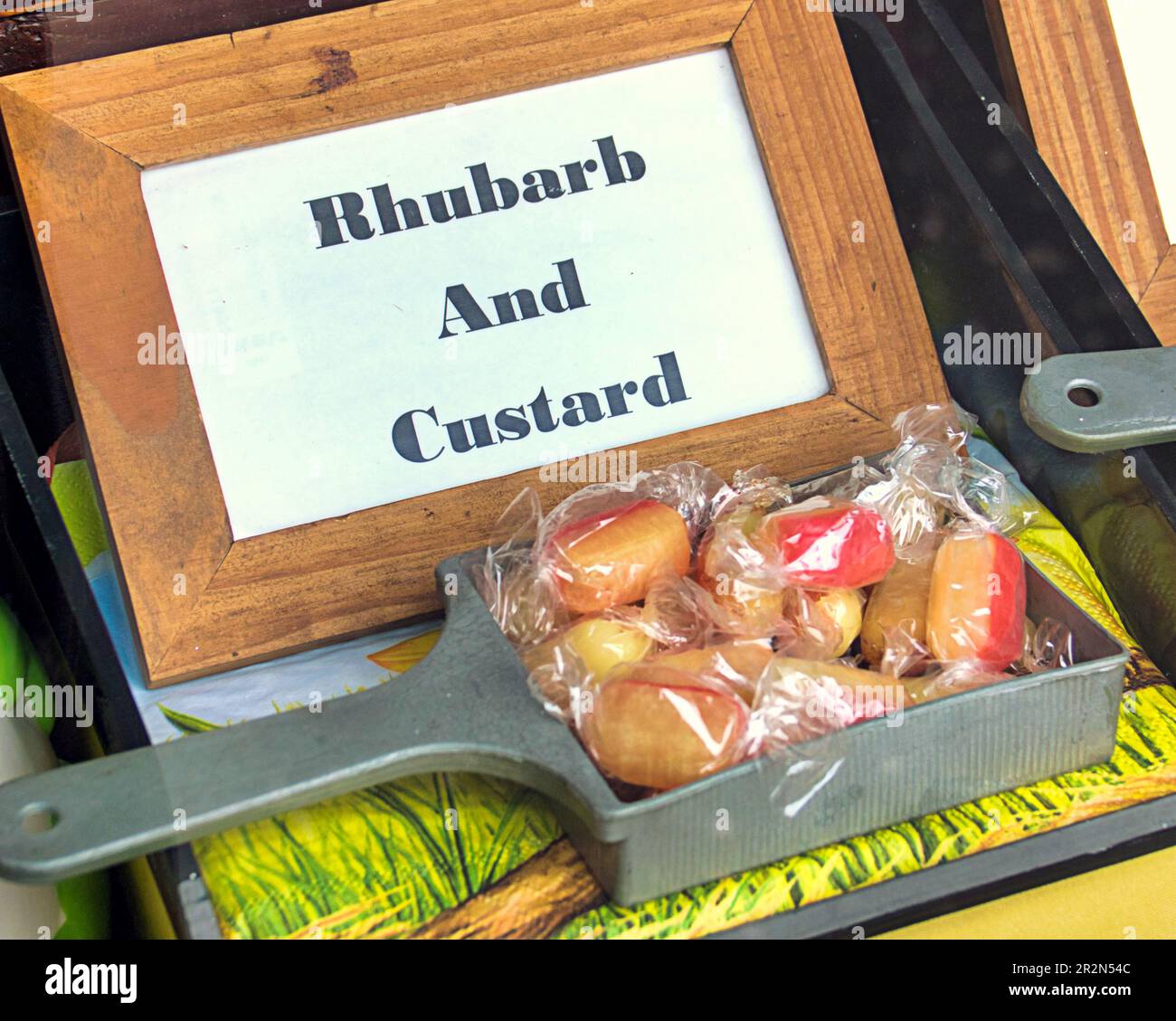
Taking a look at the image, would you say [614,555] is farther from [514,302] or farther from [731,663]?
[514,302]

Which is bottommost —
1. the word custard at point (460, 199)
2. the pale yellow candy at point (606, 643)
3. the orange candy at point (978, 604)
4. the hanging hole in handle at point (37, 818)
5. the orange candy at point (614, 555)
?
the orange candy at point (978, 604)

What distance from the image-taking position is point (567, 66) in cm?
96

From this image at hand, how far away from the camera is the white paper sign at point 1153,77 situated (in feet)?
3.68

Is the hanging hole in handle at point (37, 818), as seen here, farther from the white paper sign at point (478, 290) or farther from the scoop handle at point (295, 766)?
the white paper sign at point (478, 290)

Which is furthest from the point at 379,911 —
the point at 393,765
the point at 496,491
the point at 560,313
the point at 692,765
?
the point at 560,313

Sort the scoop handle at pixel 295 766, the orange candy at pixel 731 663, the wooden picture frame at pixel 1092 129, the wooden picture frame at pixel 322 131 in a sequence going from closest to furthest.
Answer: the scoop handle at pixel 295 766 < the orange candy at pixel 731 663 < the wooden picture frame at pixel 322 131 < the wooden picture frame at pixel 1092 129

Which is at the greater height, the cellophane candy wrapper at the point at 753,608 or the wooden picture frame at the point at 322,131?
the wooden picture frame at the point at 322,131

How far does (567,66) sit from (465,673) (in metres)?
0.51

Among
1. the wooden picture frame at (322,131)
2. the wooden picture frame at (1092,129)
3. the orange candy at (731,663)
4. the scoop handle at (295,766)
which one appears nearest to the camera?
the scoop handle at (295,766)

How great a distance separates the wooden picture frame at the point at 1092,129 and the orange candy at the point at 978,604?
43 centimetres

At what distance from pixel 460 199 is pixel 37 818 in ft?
1.76

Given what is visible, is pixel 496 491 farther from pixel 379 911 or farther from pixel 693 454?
pixel 379 911

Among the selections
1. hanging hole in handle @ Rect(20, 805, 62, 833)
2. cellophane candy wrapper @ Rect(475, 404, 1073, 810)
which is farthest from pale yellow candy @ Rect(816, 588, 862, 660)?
hanging hole in handle @ Rect(20, 805, 62, 833)

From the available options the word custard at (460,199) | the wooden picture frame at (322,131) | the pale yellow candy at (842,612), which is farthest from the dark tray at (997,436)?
the word custard at (460,199)
